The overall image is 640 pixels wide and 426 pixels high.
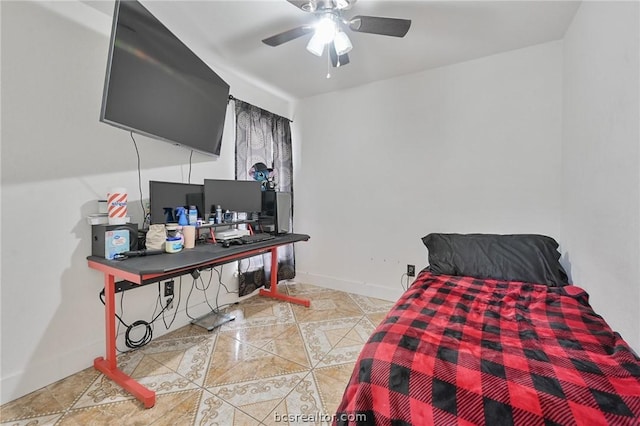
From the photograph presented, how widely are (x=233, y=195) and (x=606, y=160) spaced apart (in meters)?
2.56

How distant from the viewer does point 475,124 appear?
2.54 meters

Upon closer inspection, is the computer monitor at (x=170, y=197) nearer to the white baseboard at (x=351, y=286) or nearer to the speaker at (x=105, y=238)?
the speaker at (x=105, y=238)

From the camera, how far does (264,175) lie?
3.12 m

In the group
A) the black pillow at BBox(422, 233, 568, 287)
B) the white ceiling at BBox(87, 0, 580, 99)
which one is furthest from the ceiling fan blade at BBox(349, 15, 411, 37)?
the black pillow at BBox(422, 233, 568, 287)

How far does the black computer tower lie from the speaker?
1.22 m

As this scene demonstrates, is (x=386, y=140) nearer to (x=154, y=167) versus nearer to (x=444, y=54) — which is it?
(x=444, y=54)

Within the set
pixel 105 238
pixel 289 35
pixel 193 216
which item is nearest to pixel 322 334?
pixel 193 216

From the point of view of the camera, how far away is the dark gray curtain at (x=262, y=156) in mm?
2900

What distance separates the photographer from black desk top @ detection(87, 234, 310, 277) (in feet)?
4.89

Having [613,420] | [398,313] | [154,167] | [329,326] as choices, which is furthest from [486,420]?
[154,167]

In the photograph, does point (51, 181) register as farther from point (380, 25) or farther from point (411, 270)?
point (411, 270)

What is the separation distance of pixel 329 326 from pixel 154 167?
77.2 inches

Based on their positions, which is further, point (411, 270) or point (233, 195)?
point (411, 270)

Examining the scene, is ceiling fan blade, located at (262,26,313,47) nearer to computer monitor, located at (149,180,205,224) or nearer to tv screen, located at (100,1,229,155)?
tv screen, located at (100,1,229,155)
